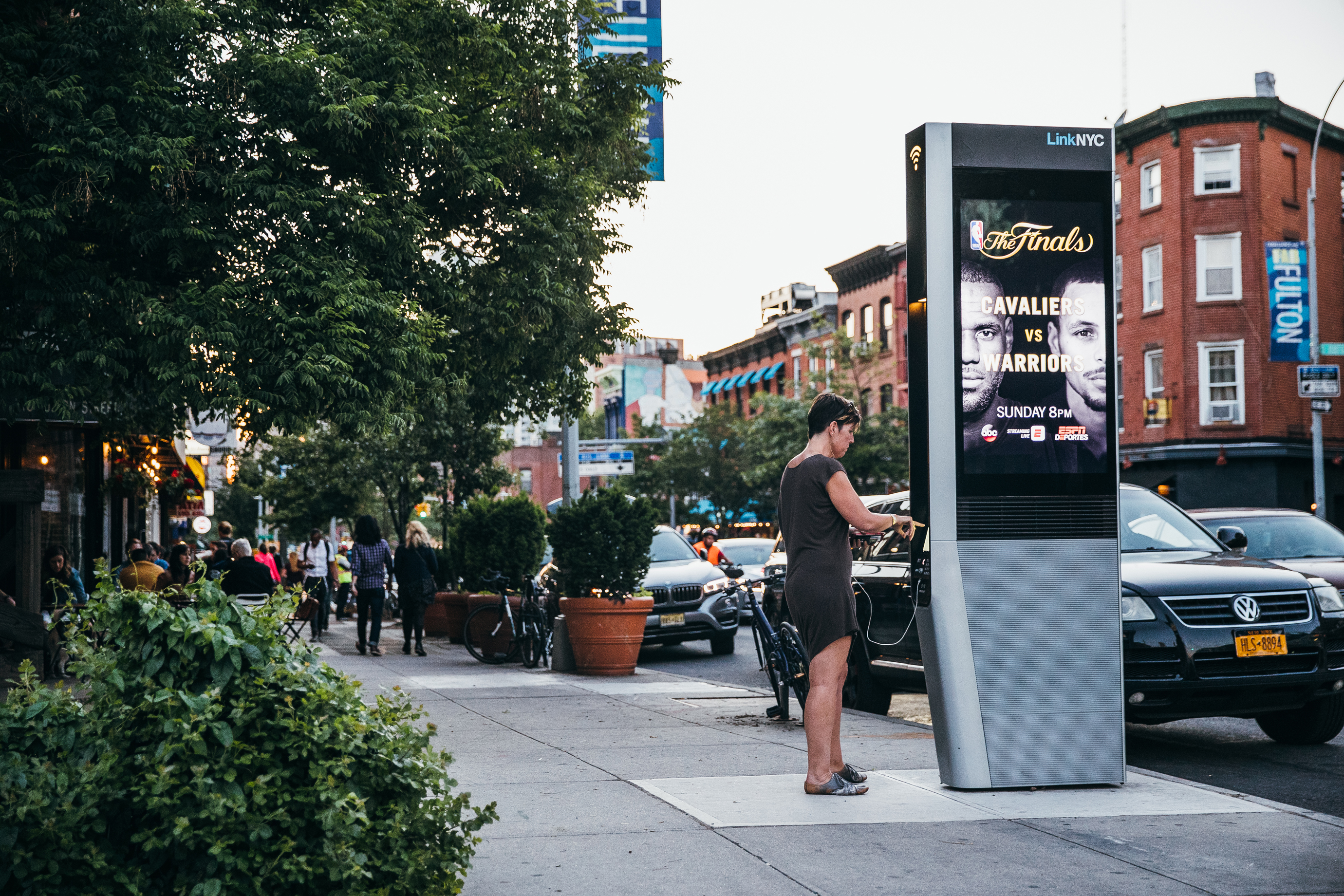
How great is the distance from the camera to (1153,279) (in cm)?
3909

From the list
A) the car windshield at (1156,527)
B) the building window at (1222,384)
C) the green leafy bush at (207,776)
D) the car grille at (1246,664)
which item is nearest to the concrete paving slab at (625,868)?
the green leafy bush at (207,776)

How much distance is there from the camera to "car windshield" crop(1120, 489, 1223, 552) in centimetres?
930

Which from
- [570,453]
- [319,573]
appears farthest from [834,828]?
A: [319,573]

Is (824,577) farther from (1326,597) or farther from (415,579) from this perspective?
(415,579)

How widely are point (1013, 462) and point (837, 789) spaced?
1811 millimetres

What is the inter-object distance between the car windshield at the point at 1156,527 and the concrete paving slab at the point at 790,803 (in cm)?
331

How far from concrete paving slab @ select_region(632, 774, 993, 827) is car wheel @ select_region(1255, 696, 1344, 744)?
3.62 meters

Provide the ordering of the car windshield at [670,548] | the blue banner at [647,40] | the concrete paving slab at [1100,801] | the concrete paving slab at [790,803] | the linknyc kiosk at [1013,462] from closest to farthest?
the concrete paving slab at [790,803] < the concrete paving slab at [1100,801] < the linknyc kiosk at [1013,462] < the car windshield at [670,548] < the blue banner at [647,40]

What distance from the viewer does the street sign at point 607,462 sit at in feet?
72.7

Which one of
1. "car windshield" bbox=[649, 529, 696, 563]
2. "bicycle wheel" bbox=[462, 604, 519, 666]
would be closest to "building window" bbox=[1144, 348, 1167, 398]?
"car windshield" bbox=[649, 529, 696, 563]

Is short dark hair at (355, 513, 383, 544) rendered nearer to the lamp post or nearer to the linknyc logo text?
the linknyc logo text

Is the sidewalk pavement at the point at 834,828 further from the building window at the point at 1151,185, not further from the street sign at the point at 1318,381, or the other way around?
the building window at the point at 1151,185

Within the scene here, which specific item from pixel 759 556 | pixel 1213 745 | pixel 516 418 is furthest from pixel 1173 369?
pixel 1213 745

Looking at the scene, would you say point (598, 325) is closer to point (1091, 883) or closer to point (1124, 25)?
point (1091, 883)
